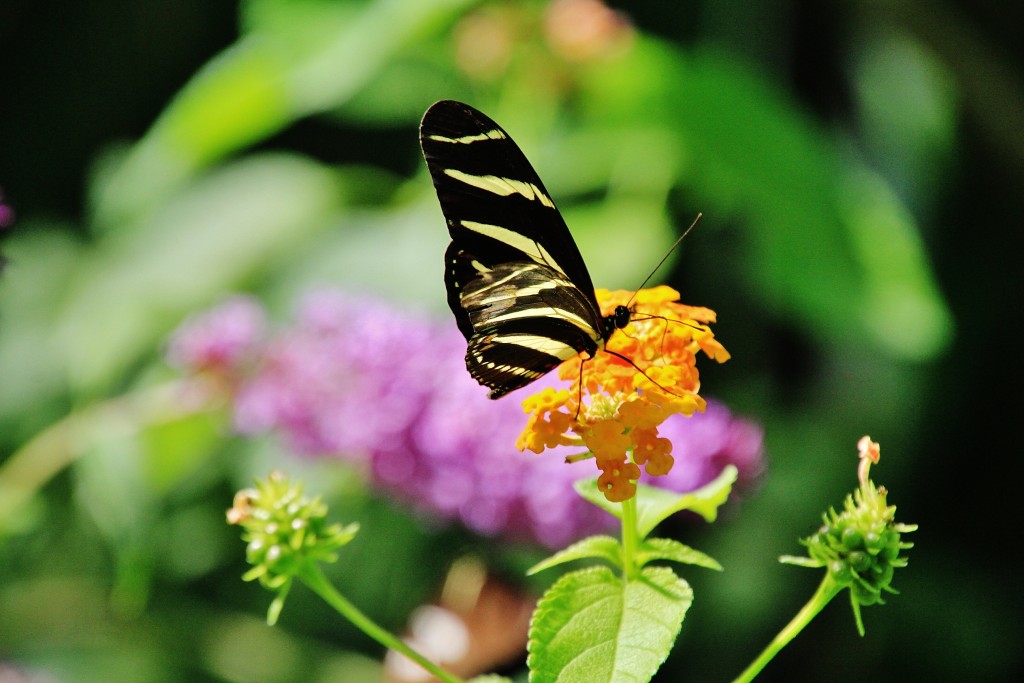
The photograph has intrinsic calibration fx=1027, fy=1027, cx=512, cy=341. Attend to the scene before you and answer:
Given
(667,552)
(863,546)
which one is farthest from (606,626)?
(863,546)

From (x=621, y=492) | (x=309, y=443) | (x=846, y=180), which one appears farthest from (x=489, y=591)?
(x=846, y=180)

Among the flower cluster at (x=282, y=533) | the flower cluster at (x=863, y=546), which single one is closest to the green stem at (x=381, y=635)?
the flower cluster at (x=282, y=533)

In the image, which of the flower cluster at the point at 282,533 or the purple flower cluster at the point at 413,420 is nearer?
the flower cluster at the point at 282,533

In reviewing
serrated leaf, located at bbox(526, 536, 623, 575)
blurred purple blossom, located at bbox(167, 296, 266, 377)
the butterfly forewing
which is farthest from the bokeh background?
serrated leaf, located at bbox(526, 536, 623, 575)

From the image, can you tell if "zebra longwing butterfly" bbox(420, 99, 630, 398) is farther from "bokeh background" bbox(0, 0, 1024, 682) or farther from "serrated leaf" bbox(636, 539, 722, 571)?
"bokeh background" bbox(0, 0, 1024, 682)

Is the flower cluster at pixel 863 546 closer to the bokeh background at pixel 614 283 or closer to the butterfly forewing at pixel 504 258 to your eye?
the butterfly forewing at pixel 504 258
